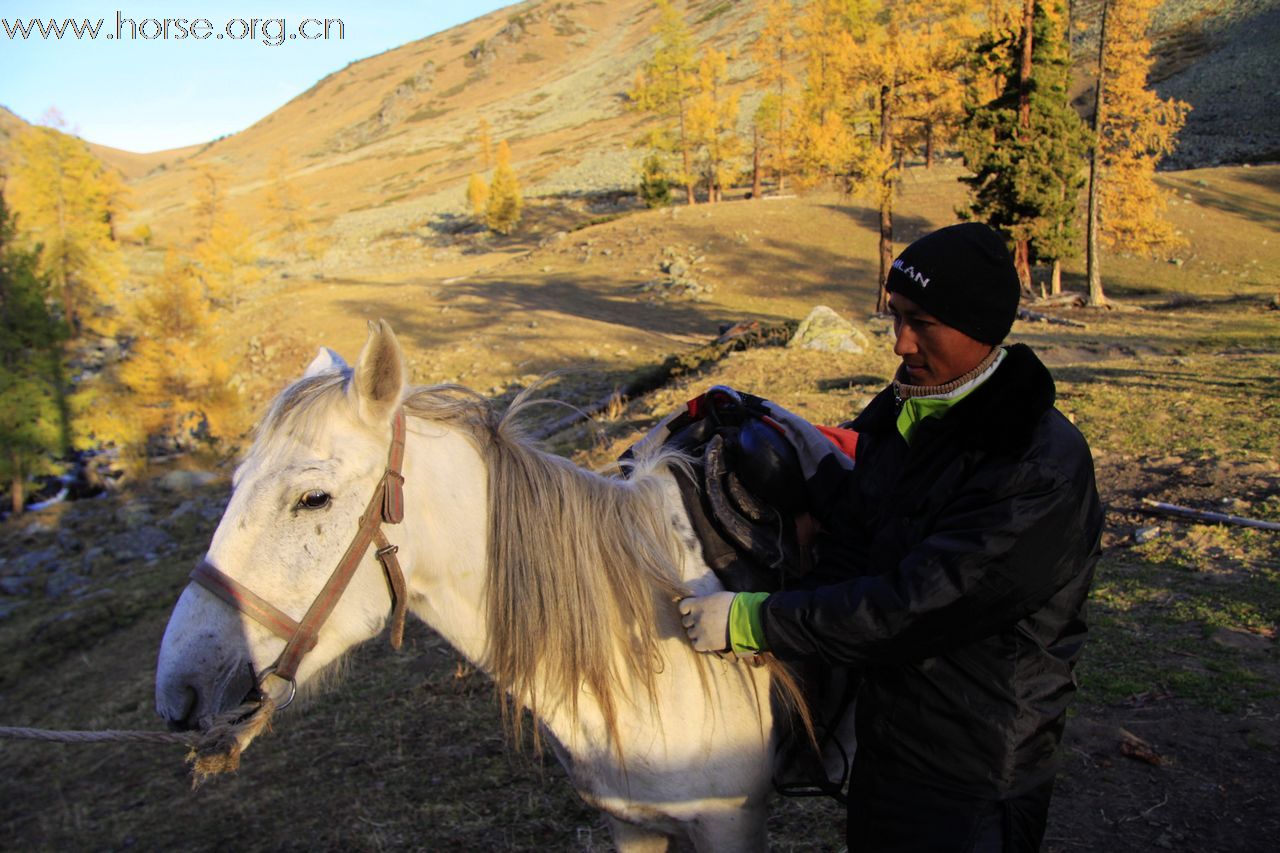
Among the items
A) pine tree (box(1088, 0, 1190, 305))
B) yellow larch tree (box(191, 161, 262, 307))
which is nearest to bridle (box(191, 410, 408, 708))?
pine tree (box(1088, 0, 1190, 305))

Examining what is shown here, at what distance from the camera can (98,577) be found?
45.2ft

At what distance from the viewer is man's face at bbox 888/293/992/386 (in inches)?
65.1

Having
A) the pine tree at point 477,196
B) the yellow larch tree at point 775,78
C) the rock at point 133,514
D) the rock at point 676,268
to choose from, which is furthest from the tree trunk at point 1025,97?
the pine tree at point 477,196

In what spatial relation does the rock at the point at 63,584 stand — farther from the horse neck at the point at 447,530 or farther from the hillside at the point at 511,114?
the hillside at the point at 511,114

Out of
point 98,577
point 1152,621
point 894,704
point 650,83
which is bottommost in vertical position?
point 98,577

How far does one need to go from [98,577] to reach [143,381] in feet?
33.8

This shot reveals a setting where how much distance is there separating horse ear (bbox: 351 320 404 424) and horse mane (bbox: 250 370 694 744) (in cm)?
16

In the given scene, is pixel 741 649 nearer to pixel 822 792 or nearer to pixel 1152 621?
pixel 822 792

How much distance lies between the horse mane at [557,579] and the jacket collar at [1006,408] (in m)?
0.86

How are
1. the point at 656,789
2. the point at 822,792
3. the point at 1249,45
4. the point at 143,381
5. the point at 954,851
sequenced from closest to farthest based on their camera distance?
1. the point at 954,851
2. the point at 656,789
3. the point at 822,792
4. the point at 143,381
5. the point at 1249,45

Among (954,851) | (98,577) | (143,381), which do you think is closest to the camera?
(954,851)

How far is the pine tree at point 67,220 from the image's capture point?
31.7 metres

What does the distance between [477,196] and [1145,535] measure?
48.0 meters

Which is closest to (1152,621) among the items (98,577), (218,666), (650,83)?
(218,666)
